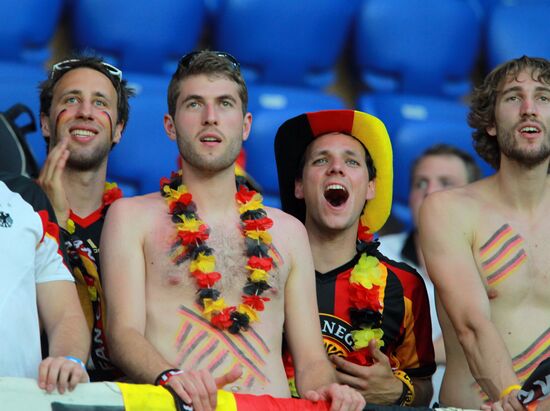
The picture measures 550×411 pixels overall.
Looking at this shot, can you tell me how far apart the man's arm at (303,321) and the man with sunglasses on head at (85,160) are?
1.95 feet

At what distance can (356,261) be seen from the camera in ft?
13.1

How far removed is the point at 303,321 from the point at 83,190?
0.99 m

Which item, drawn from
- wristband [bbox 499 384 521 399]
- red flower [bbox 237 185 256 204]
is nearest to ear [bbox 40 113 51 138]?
red flower [bbox 237 185 256 204]

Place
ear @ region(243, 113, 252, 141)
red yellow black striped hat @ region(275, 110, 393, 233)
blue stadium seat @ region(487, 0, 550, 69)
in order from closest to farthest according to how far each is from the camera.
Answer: ear @ region(243, 113, 252, 141) → red yellow black striped hat @ region(275, 110, 393, 233) → blue stadium seat @ region(487, 0, 550, 69)

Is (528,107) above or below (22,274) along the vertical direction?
above

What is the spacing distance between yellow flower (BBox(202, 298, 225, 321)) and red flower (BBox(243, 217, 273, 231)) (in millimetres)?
285

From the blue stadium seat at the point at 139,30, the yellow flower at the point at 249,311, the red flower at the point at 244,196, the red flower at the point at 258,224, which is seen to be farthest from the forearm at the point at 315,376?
the blue stadium seat at the point at 139,30

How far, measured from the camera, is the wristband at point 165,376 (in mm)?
2979

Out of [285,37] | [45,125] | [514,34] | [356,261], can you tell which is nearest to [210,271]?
[356,261]

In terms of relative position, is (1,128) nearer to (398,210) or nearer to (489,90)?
(489,90)

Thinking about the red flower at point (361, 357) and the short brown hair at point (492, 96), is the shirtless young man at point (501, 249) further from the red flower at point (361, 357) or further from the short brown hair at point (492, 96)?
the red flower at point (361, 357)

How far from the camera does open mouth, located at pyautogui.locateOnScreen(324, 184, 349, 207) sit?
4.02 metres

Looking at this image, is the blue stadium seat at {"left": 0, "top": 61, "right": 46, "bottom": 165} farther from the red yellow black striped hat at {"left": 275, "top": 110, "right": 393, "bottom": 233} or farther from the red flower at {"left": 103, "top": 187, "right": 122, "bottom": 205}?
the red yellow black striped hat at {"left": 275, "top": 110, "right": 393, "bottom": 233}

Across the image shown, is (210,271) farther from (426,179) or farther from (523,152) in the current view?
(426,179)
